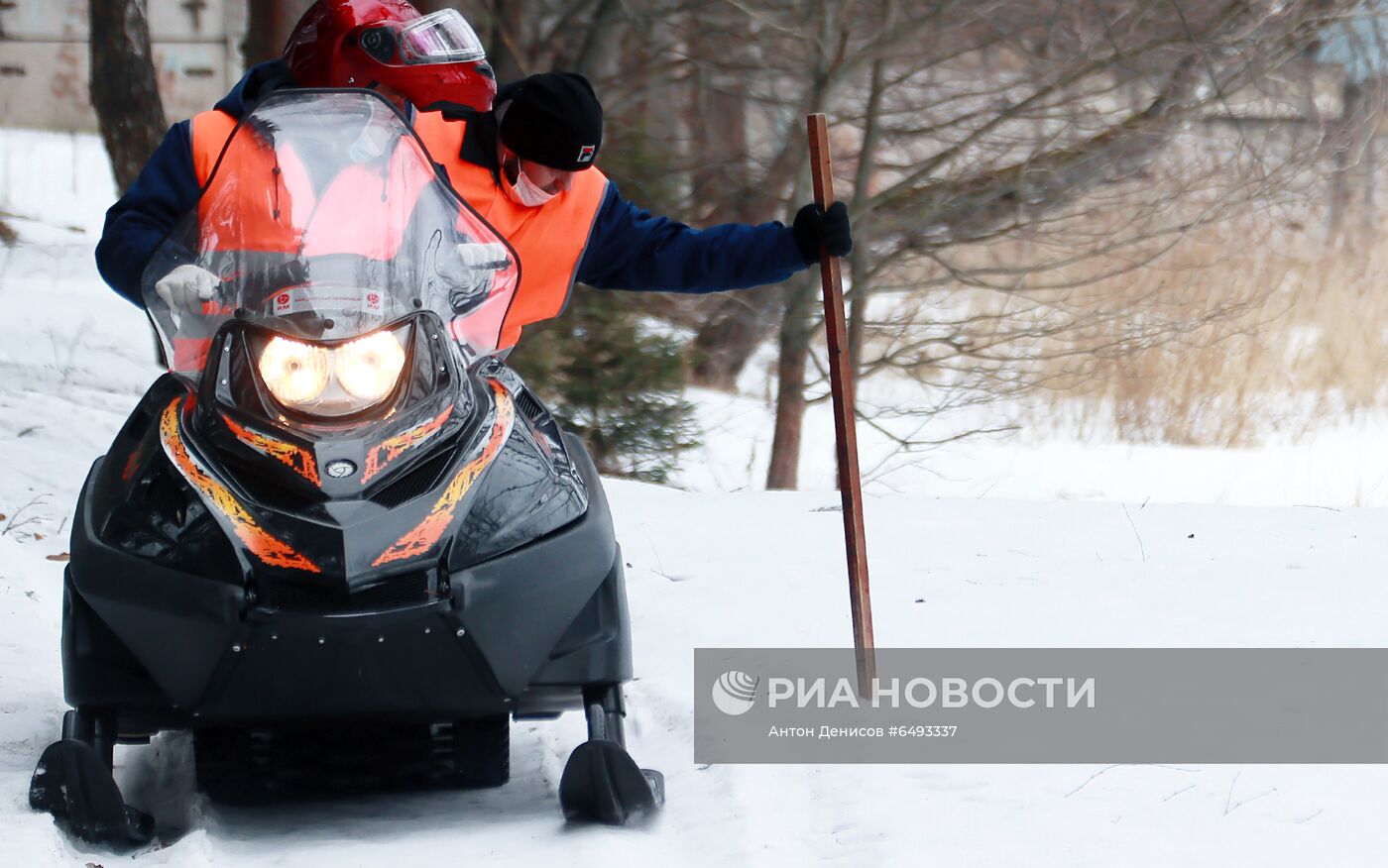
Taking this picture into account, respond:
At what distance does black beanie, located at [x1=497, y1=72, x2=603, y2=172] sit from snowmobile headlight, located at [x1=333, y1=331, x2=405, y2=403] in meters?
0.66

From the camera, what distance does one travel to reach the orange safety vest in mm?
3764

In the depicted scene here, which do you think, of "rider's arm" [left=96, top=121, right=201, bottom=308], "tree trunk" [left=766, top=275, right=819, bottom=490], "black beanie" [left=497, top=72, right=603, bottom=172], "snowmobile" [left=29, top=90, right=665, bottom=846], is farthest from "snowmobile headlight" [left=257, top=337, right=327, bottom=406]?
"tree trunk" [left=766, top=275, right=819, bottom=490]

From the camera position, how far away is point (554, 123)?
354 cm

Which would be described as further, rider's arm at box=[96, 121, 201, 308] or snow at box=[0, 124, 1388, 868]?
rider's arm at box=[96, 121, 201, 308]

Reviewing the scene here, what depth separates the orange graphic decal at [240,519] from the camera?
117 inches

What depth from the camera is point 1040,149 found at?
970 centimetres

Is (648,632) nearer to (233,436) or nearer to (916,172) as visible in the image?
(233,436)

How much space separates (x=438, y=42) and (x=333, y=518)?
1.69 metres

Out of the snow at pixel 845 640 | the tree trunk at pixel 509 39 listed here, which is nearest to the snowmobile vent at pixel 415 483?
the snow at pixel 845 640

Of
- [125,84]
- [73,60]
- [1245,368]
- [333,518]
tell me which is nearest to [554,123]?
[333,518]

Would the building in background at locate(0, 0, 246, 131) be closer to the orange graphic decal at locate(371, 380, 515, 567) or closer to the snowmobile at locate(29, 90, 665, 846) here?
the snowmobile at locate(29, 90, 665, 846)

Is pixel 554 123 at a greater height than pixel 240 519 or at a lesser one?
greater

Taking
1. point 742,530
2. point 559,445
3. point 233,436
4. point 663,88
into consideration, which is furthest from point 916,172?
point 233,436

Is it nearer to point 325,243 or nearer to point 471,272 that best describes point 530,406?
point 471,272
